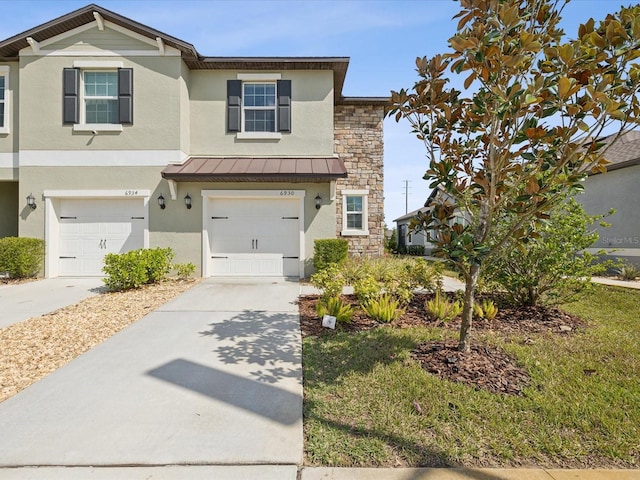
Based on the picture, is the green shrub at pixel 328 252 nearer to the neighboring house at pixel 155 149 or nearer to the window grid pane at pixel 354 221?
the neighboring house at pixel 155 149

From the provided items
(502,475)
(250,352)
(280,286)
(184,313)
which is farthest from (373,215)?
(502,475)

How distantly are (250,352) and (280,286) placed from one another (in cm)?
432

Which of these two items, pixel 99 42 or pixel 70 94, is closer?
pixel 70 94

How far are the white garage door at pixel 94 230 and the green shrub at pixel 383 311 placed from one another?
750 cm

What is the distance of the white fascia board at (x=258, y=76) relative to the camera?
10.2m

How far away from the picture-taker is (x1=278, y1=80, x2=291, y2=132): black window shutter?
10.2m

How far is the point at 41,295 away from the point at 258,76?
27.1ft

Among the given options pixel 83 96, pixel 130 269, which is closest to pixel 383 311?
pixel 130 269

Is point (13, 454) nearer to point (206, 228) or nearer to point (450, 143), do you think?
point (450, 143)

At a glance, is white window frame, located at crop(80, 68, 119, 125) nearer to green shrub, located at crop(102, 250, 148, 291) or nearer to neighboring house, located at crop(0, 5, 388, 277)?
neighboring house, located at crop(0, 5, 388, 277)

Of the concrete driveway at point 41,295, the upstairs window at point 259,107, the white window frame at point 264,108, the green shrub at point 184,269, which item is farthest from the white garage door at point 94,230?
the upstairs window at point 259,107

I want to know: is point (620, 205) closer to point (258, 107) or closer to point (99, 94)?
point (258, 107)

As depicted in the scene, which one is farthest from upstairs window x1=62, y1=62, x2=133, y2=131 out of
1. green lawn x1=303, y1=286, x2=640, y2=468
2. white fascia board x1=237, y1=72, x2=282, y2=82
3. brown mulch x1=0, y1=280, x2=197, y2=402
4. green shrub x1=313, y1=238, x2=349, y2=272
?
green lawn x1=303, y1=286, x2=640, y2=468

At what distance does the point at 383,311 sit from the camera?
5488 millimetres
